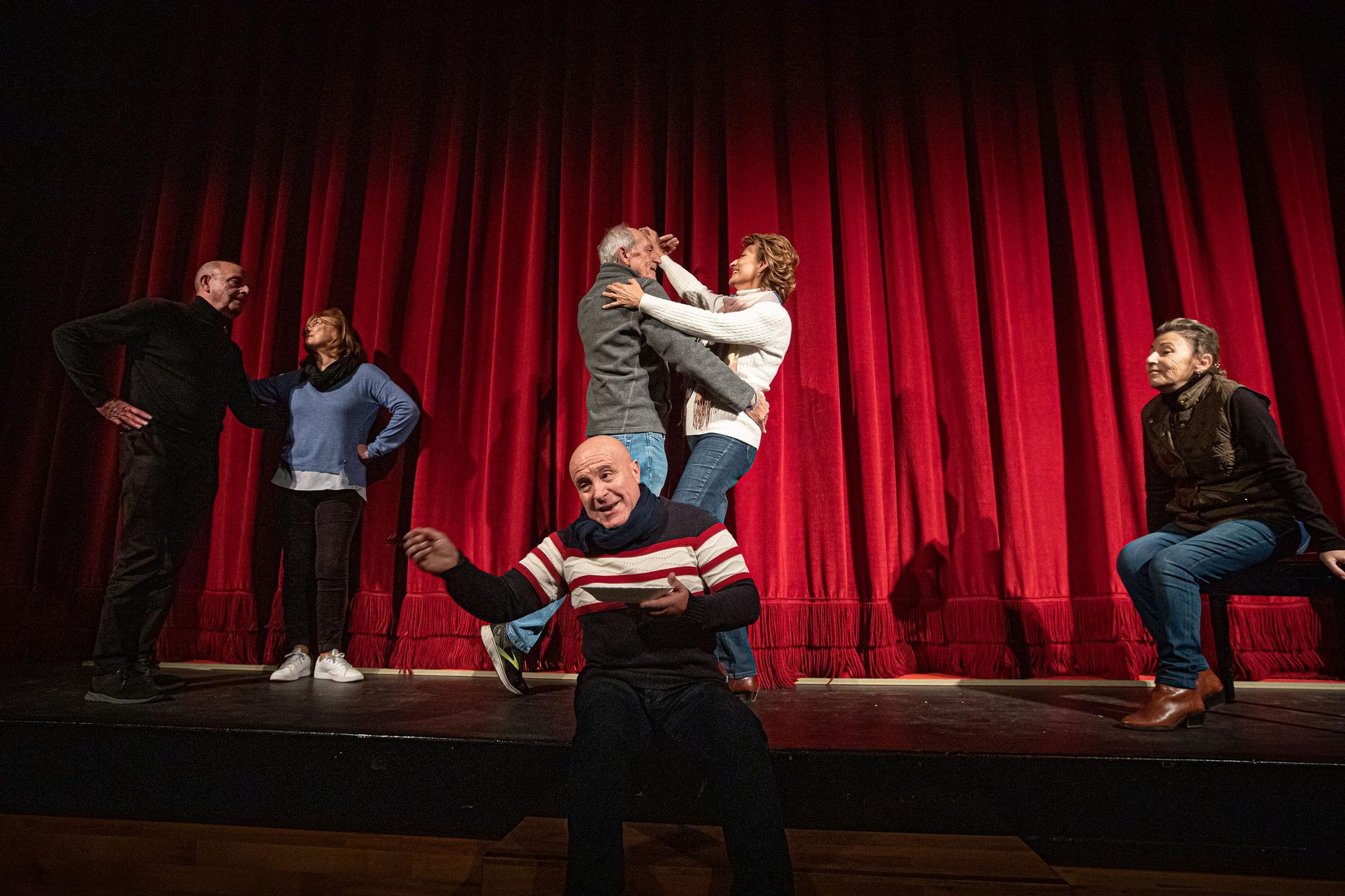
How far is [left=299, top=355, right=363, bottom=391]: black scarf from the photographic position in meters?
3.11

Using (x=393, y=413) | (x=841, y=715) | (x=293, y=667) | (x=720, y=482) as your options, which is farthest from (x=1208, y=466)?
(x=293, y=667)

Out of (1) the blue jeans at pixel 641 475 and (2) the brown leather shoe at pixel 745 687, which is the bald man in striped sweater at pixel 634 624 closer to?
(1) the blue jeans at pixel 641 475

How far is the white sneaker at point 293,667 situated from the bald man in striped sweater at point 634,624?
173 cm

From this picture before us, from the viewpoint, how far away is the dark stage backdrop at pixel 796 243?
311cm

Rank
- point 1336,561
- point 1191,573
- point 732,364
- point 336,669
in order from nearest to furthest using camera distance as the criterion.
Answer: point 1336,561
point 1191,573
point 732,364
point 336,669

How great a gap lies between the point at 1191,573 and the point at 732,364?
144 centimetres

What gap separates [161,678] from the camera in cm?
278

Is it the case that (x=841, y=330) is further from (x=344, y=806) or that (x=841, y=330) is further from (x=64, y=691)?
(x=64, y=691)

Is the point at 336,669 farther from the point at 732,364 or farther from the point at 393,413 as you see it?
the point at 732,364

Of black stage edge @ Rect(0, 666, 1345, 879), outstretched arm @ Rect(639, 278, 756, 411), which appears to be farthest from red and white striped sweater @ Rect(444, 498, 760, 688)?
outstretched arm @ Rect(639, 278, 756, 411)

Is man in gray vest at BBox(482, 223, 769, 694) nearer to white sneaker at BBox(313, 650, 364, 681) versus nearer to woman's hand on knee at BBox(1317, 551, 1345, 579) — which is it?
white sneaker at BBox(313, 650, 364, 681)

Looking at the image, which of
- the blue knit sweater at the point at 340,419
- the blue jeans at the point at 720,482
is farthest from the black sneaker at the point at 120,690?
the blue jeans at the point at 720,482

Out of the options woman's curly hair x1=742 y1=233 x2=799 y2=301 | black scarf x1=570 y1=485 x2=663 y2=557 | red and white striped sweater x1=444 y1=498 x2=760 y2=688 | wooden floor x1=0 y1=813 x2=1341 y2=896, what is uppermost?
woman's curly hair x1=742 y1=233 x2=799 y2=301

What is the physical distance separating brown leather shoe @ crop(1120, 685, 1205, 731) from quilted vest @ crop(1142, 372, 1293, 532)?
1.64 ft
